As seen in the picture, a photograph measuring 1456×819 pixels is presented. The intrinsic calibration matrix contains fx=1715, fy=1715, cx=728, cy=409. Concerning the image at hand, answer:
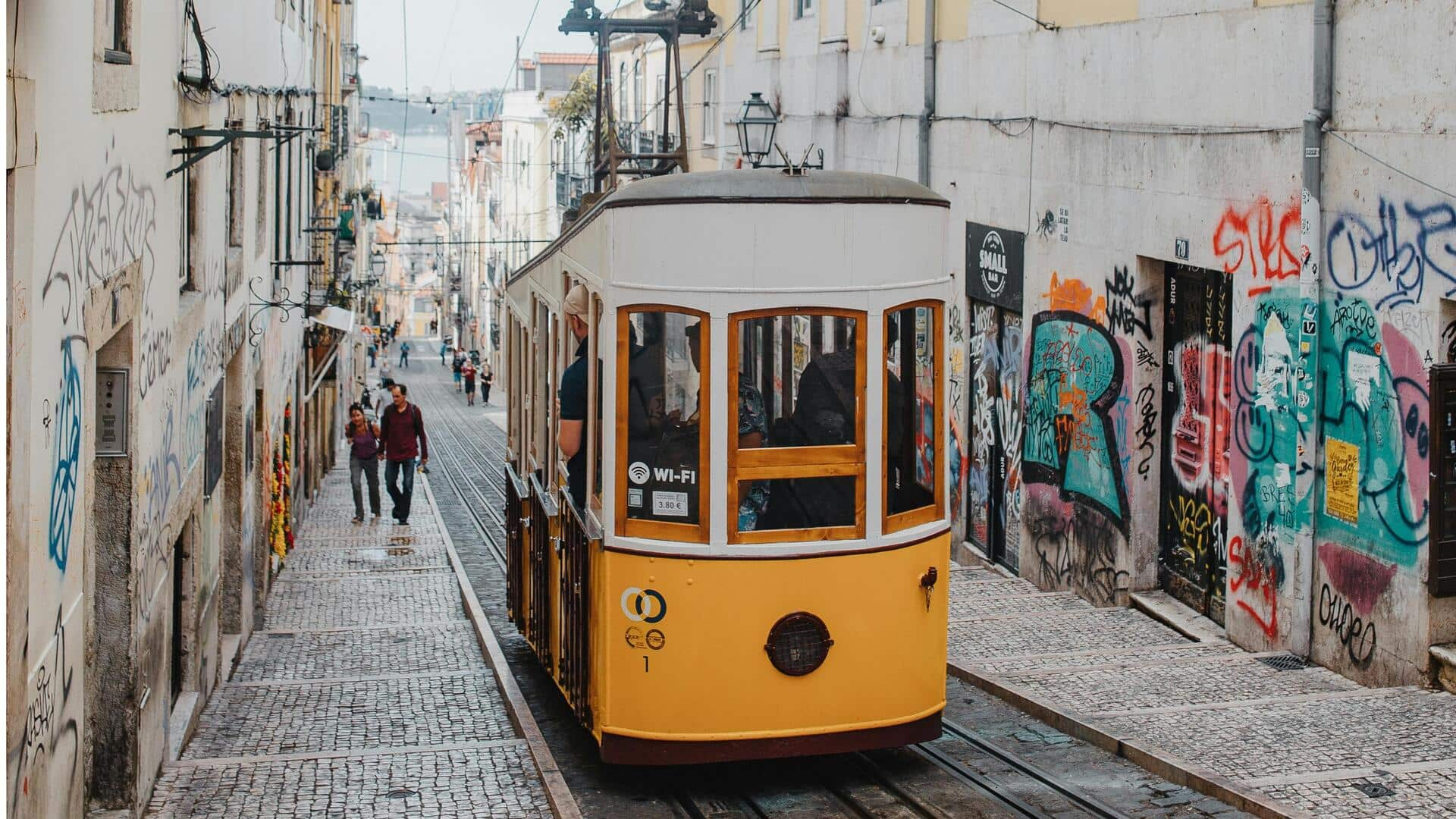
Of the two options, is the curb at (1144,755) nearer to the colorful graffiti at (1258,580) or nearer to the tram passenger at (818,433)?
the tram passenger at (818,433)

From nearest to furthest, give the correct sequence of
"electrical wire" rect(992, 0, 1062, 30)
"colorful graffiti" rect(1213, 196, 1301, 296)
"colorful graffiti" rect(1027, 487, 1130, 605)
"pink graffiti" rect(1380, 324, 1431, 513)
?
"pink graffiti" rect(1380, 324, 1431, 513)
"colorful graffiti" rect(1213, 196, 1301, 296)
"colorful graffiti" rect(1027, 487, 1130, 605)
"electrical wire" rect(992, 0, 1062, 30)

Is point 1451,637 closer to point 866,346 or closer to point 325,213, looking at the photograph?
point 866,346

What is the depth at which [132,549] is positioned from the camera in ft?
23.9

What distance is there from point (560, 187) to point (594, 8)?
97.2ft

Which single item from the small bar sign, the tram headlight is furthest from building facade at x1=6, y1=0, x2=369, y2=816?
the tram headlight

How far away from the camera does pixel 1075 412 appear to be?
13.0 meters

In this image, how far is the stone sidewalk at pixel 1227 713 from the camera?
23.2 ft

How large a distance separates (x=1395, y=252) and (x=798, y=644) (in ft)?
13.0

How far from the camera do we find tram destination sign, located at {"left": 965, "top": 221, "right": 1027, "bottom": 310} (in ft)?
46.0

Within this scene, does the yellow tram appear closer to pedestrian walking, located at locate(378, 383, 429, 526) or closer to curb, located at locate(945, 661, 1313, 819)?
curb, located at locate(945, 661, 1313, 819)

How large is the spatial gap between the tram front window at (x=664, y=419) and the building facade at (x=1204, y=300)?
12.4 feet

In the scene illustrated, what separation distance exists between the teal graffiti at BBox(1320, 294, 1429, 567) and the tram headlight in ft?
11.2

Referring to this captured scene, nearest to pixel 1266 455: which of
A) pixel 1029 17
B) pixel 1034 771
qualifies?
pixel 1034 771

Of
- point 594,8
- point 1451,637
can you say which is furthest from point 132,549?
point 594,8
